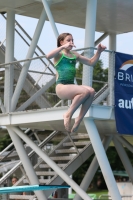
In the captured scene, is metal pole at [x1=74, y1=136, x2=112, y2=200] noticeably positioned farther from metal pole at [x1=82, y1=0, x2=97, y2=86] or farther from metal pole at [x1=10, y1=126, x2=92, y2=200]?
metal pole at [x1=82, y1=0, x2=97, y2=86]

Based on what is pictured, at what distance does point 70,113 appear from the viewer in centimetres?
1240

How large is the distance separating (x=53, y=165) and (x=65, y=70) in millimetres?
9673

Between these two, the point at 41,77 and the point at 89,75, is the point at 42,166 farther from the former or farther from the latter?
the point at 89,75

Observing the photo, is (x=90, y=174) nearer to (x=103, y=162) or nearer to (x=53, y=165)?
(x=53, y=165)

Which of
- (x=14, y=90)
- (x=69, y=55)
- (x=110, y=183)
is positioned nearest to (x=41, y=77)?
(x=14, y=90)

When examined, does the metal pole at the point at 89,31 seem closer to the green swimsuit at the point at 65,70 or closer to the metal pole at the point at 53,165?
the metal pole at the point at 53,165

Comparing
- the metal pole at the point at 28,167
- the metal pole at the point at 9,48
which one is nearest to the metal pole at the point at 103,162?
the metal pole at the point at 28,167

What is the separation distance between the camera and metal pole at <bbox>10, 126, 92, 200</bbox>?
20.6 meters

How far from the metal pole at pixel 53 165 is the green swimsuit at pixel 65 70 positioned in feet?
Answer: 27.9

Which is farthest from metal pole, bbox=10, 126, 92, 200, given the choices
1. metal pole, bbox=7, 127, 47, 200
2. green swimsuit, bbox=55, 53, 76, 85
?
green swimsuit, bbox=55, 53, 76, 85

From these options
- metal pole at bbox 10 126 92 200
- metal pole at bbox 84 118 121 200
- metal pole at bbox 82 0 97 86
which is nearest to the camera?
metal pole at bbox 82 0 97 86

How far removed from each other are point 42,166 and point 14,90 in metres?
3.14

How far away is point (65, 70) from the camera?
40.2 ft

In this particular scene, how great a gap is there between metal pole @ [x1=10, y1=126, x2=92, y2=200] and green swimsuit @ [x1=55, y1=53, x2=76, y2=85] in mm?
8504
